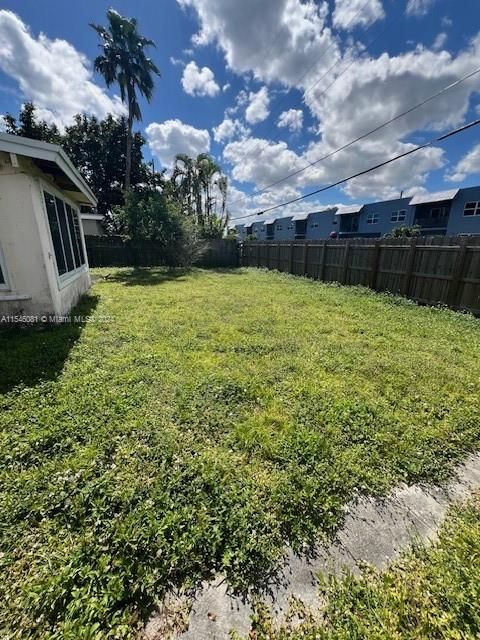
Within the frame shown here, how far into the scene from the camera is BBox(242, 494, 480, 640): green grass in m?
1.29

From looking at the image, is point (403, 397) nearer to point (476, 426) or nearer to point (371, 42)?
point (476, 426)

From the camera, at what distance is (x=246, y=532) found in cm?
171

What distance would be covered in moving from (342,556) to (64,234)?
24.5ft

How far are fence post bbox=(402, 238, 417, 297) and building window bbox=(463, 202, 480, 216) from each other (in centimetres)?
1978

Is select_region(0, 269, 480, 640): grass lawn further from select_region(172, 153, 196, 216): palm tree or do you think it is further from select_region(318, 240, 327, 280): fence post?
select_region(172, 153, 196, 216): palm tree

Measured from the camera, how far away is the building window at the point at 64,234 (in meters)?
5.46

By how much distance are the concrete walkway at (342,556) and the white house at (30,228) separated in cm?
509

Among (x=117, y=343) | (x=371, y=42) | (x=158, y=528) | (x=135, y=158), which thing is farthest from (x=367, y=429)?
(x=135, y=158)

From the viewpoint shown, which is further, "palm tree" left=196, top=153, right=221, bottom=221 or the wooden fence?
"palm tree" left=196, top=153, right=221, bottom=221

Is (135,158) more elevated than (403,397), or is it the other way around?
(135,158)

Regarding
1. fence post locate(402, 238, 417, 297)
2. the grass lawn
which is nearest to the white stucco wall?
the grass lawn

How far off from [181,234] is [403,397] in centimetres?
1335

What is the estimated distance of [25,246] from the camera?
15.2 feet

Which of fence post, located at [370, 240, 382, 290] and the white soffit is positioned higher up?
the white soffit
